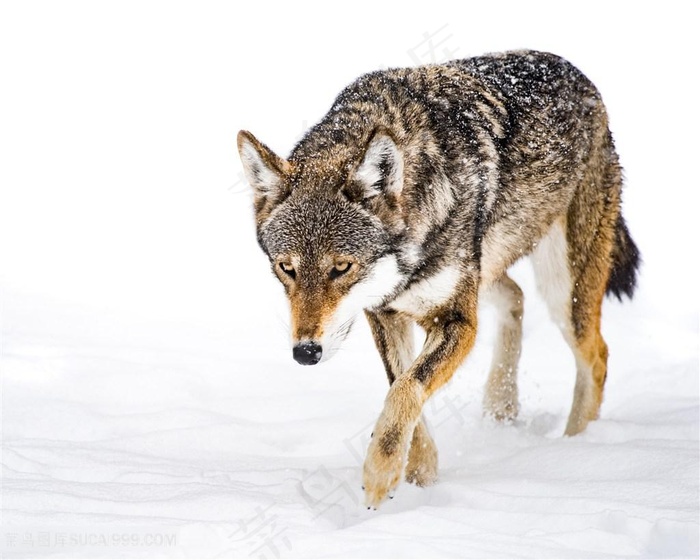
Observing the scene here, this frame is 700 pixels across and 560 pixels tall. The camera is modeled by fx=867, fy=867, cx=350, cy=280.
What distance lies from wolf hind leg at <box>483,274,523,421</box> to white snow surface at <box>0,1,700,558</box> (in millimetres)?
172

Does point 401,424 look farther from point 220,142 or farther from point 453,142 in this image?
point 220,142

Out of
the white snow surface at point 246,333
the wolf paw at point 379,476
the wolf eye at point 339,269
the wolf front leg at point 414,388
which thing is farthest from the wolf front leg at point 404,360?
the wolf eye at point 339,269

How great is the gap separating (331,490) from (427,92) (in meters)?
2.07

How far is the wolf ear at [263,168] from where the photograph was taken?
3992 mm

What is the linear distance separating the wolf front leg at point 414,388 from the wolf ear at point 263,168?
95 centimetres

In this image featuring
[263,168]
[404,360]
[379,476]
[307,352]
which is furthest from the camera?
[404,360]

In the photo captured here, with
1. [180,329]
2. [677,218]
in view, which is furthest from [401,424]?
[677,218]

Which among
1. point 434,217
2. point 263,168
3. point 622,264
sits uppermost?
point 263,168

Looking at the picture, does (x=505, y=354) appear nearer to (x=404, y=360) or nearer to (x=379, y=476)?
(x=404, y=360)

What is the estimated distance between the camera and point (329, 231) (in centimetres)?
384

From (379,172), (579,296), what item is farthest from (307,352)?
(579,296)

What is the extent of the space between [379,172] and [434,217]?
0.42 metres

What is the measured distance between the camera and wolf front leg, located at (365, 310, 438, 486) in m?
4.34

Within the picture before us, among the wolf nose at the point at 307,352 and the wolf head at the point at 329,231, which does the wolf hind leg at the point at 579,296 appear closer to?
the wolf head at the point at 329,231
